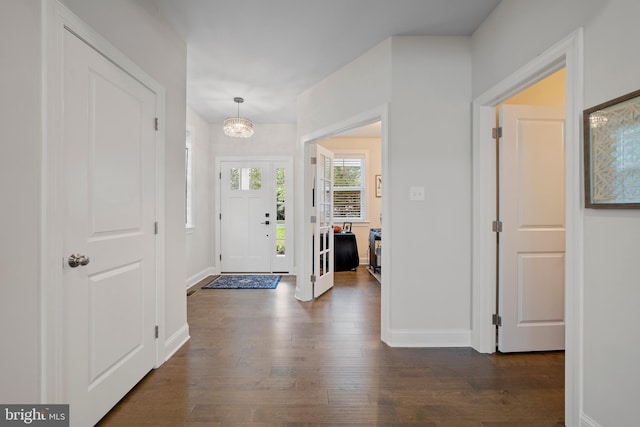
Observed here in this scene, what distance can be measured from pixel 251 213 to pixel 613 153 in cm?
463

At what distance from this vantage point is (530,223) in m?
2.35

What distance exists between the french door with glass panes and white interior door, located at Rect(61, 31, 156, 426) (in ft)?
9.99

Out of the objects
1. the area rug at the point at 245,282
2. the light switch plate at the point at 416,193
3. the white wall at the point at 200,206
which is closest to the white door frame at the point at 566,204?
the light switch plate at the point at 416,193

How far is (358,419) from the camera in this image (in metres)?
1.61

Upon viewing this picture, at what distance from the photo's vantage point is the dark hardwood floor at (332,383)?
1.63 m

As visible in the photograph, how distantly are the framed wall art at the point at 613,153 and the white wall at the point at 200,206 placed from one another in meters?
4.38

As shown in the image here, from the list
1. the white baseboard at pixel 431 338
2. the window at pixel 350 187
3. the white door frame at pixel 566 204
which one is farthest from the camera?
the window at pixel 350 187

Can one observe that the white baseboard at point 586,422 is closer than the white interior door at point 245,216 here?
Yes

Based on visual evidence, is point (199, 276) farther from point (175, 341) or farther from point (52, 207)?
point (52, 207)

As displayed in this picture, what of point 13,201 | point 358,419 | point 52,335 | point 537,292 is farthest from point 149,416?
point 537,292

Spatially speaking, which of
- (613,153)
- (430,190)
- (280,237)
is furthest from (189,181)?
(613,153)

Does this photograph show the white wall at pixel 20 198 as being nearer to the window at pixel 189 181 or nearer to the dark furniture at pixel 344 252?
the window at pixel 189 181

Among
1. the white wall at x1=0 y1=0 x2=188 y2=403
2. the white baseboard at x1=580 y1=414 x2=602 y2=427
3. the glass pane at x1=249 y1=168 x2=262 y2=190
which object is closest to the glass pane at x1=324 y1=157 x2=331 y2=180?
the glass pane at x1=249 y1=168 x2=262 y2=190

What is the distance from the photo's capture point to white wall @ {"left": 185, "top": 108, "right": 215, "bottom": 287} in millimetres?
4434
